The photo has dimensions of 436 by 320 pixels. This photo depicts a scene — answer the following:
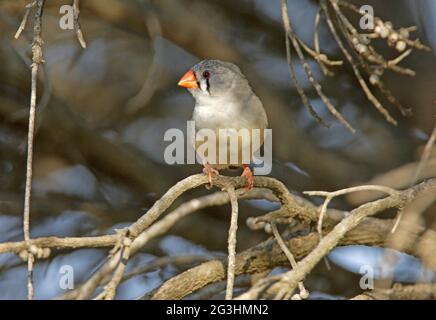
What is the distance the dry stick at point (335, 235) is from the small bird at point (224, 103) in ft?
1.80

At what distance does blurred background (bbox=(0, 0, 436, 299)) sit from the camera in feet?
16.0

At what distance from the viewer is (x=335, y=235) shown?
9.44 feet

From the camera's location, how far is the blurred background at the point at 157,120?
4.89 metres

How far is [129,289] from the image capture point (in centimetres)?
464

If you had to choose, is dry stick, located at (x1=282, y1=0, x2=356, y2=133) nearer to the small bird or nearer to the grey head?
the small bird

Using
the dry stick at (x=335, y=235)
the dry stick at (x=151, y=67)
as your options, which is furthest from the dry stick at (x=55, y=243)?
the dry stick at (x=151, y=67)

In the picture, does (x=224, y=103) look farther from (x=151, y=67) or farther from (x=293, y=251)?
(x=151, y=67)

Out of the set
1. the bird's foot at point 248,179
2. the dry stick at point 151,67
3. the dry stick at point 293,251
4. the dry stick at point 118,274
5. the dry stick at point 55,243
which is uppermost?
the dry stick at point 151,67

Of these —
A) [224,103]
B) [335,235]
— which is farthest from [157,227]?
[224,103]

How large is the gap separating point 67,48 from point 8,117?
71cm

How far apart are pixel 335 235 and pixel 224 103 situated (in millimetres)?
1062

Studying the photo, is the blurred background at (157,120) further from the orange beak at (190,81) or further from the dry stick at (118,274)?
the dry stick at (118,274)

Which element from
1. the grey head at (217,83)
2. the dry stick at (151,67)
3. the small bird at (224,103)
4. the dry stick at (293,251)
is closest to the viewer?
the dry stick at (293,251)

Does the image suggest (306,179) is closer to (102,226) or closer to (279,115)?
(279,115)
